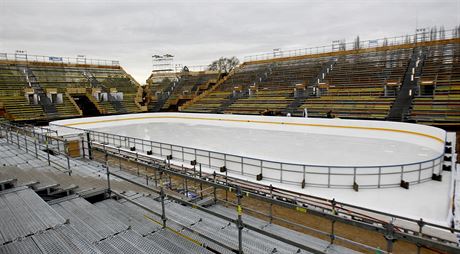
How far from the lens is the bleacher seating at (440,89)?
66.4 ft

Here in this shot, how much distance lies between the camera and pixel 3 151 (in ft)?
31.8

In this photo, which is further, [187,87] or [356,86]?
[187,87]

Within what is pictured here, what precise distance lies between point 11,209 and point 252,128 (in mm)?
22250

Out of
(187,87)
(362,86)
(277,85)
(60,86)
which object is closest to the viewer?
(362,86)

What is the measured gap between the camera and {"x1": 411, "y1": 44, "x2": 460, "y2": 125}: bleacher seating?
20.2 meters

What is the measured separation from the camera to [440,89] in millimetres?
22922

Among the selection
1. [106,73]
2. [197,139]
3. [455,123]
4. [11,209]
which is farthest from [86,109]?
[455,123]

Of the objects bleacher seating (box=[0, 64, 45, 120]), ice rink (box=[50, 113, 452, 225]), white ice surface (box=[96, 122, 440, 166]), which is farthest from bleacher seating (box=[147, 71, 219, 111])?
white ice surface (box=[96, 122, 440, 166])

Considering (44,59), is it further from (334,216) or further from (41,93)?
(334,216)

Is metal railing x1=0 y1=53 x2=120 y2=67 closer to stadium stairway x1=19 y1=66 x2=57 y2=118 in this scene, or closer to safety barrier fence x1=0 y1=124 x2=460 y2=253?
stadium stairway x1=19 y1=66 x2=57 y2=118

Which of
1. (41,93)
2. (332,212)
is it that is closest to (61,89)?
(41,93)

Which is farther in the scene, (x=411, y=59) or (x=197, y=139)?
(x=411, y=59)

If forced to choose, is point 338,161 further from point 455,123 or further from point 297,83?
point 297,83

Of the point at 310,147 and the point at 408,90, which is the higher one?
the point at 408,90
